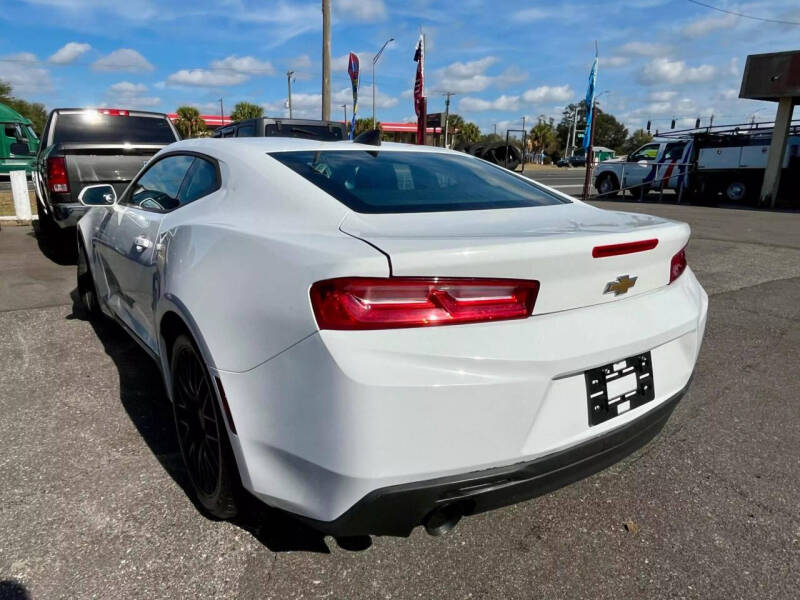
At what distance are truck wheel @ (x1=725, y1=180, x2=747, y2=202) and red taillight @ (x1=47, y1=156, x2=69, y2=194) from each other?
1854 cm

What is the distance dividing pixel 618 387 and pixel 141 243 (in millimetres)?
2250

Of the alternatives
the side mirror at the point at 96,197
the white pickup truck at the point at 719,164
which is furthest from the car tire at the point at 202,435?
the white pickup truck at the point at 719,164

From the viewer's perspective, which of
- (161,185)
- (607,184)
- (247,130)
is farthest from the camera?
(607,184)

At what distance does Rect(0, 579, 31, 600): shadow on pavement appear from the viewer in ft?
5.95

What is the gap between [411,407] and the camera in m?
1.51

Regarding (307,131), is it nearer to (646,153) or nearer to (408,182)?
(408,182)

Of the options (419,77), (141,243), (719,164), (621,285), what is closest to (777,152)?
(719,164)

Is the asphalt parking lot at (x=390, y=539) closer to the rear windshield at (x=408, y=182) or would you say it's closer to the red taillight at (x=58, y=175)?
the rear windshield at (x=408, y=182)

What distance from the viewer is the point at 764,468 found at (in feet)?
8.72

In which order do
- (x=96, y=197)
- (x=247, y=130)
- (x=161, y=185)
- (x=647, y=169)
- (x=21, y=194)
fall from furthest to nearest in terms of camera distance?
(x=647, y=169), (x=247, y=130), (x=21, y=194), (x=96, y=197), (x=161, y=185)

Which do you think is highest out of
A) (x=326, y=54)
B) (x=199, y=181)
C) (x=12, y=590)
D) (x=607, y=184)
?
(x=326, y=54)

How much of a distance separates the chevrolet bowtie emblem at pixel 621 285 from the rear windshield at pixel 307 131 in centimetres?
832

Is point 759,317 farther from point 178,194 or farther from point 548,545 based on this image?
point 178,194

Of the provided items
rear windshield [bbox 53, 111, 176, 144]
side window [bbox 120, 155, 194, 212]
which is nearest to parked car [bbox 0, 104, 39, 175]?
rear windshield [bbox 53, 111, 176, 144]
